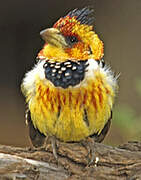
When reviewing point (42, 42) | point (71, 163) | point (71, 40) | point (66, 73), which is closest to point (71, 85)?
point (66, 73)

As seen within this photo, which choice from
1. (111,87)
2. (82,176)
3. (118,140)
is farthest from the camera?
(118,140)

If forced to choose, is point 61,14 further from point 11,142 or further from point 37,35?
point 11,142

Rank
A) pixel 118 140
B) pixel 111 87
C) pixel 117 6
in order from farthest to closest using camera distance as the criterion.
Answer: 1. pixel 117 6
2. pixel 118 140
3. pixel 111 87

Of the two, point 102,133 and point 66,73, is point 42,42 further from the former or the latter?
point 66,73

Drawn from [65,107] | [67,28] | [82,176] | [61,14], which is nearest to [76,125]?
[65,107]

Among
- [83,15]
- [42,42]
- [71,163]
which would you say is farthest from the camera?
[42,42]

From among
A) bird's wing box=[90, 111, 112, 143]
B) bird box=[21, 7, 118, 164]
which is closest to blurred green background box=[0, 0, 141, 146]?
bird's wing box=[90, 111, 112, 143]
